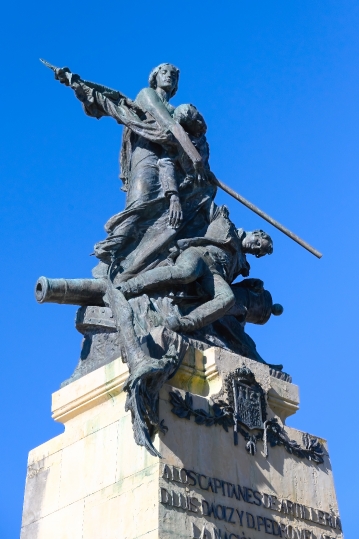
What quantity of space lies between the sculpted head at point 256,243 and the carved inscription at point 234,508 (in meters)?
3.68

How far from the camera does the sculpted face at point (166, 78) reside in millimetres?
14031

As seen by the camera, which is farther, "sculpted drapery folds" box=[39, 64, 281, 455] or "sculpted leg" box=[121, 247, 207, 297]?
"sculpted leg" box=[121, 247, 207, 297]

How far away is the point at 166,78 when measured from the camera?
14.1 m

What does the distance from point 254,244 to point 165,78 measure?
3010mm

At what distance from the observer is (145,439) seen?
32.1ft

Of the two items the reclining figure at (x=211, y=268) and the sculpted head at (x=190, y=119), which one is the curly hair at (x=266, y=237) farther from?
the sculpted head at (x=190, y=119)

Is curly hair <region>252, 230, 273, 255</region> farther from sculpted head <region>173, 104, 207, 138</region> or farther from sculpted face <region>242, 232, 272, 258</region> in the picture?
sculpted head <region>173, 104, 207, 138</region>

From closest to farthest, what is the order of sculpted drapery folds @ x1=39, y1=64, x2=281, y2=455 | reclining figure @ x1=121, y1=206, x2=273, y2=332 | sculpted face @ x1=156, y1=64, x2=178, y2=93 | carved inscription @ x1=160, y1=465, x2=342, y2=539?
carved inscription @ x1=160, y1=465, x2=342, y2=539, sculpted drapery folds @ x1=39, y1=64, x2=281, y2=455, reclining figure @ x1=121, y1=206, x2=273, y2=332, sculpted face @ x1=156, y1=64, x2=178, y2=93

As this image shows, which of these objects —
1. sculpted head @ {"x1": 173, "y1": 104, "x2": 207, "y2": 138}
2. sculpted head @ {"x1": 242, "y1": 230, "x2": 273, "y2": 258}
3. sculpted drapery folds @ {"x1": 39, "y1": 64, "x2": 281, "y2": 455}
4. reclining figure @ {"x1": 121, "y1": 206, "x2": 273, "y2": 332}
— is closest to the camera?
sculpted drapery folds @ {"x1": 39, "y1": 64, "x2": 281, "y2": 455}

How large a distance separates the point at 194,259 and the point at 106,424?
8.25 ft

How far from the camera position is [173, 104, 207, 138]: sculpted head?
13.4 m

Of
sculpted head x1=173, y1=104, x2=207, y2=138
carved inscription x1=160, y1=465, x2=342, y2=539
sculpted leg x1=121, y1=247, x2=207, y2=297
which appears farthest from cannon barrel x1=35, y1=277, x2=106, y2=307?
carved inscription x1=160, y1=465, x2=342, y2=539

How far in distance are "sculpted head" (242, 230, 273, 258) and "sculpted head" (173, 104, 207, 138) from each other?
1735 mm

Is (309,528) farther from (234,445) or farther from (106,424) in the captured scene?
(106,424)
